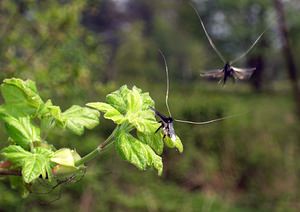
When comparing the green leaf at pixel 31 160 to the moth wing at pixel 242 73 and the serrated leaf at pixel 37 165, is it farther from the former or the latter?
the moth wing at pixel 242 73

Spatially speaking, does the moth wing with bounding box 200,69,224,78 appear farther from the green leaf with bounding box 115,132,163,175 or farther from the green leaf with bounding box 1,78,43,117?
the green leaf with bounding box 1,78,43,117

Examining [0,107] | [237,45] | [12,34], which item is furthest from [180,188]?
[237,45]

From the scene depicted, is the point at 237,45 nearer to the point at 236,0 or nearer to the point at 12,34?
the point at 236,0

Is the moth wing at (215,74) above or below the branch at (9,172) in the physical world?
above

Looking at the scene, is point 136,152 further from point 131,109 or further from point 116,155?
point 116,155

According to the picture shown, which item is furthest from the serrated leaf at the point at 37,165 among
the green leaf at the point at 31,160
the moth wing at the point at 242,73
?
the moth wing at the point at 242,73

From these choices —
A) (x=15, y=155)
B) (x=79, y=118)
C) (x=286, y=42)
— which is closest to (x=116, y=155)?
(x=286, y=42)
